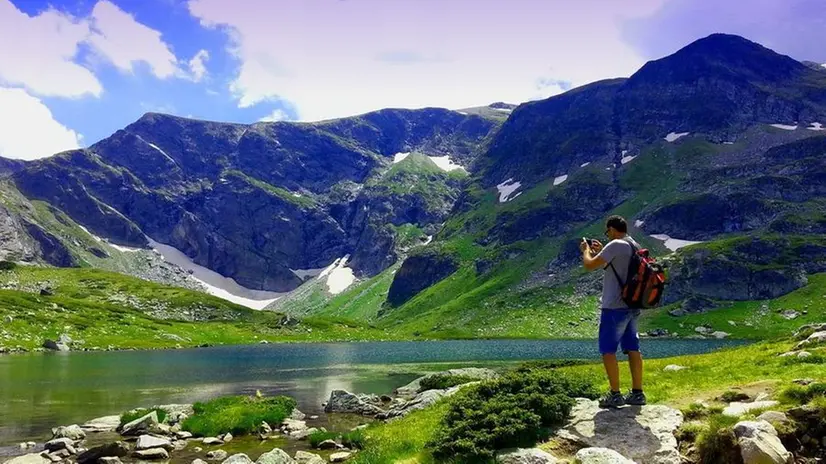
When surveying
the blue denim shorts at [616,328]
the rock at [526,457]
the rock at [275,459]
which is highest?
the blue denim shorts at [616,328]

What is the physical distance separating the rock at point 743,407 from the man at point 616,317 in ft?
7.04

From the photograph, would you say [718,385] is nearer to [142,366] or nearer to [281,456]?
[281,456]

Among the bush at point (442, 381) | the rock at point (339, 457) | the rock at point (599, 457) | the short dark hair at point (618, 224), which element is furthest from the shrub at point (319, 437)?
the short dark hair at point (618, 224)

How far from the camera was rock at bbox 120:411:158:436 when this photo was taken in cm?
3262

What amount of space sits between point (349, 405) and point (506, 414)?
2938 centimetres

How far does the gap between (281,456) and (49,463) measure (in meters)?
11.8

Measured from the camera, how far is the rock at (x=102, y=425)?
34562 mm

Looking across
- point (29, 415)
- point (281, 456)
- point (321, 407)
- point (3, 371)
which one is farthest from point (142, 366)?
point (281, 456)

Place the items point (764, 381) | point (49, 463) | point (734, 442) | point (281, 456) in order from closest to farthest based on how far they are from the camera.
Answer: point (734, 442) → point (764, 381) → point (281, 456) → point (49, 463)

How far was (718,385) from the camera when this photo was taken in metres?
18.9

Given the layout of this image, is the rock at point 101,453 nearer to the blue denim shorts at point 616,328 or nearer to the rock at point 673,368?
the blue denim shorts at point 616,328

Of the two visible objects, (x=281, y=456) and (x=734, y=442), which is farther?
(x=281, y=456)

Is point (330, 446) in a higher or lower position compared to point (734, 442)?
lower

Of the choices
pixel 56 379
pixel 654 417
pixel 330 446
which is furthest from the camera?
pixel 56 379
